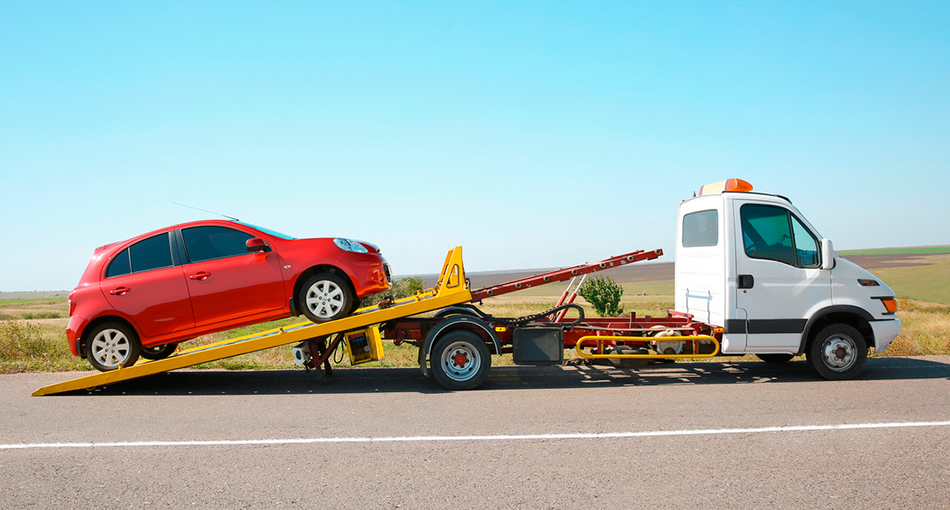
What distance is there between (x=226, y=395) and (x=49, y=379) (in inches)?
127

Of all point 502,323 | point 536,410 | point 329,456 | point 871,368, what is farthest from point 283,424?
point 871,368

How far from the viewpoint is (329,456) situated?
4.99 meters

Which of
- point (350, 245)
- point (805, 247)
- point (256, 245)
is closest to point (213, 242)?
point (256, 245)

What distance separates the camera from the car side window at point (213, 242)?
26.3ft

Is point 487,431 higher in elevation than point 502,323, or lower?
lower

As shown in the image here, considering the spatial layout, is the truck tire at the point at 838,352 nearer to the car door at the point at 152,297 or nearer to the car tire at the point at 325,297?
the car tire at the point at 325,297

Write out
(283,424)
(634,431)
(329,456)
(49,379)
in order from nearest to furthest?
(329,456) → (634,431) → (283,424) → (49,379)

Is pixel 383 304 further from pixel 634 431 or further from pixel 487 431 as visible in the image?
pixel 634 431

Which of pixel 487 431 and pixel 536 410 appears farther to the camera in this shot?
Result: pixel 536 410

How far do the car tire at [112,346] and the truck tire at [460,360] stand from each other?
384cm

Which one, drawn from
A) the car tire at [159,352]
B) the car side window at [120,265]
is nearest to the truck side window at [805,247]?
the car tire at [159,352]

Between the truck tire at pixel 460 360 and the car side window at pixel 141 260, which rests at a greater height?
the car side window at pixel 141 260

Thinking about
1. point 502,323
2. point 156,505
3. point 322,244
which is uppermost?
point 322,244

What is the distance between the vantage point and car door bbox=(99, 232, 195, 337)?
7.89 metres
